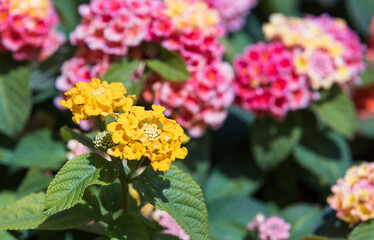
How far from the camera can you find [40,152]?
158 cm

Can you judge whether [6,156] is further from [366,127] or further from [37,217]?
[366,127]

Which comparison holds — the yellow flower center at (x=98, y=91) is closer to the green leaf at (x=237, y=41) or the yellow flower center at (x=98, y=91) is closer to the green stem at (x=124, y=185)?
the green stem at (x=124, y=185)

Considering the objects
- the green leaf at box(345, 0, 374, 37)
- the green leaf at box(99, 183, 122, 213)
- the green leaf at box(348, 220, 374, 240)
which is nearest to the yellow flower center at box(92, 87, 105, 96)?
the green leaf at box(99, 183, 122, 213)

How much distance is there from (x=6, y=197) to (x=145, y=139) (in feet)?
2.80

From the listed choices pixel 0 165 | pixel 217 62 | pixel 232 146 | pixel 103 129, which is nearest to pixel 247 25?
pixel 232 146

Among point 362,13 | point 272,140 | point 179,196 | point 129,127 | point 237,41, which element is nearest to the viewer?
point 129,127

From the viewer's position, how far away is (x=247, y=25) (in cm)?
254

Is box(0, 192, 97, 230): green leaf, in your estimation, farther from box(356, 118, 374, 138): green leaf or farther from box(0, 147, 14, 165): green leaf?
box(356, 118, 374, 138): green leaf

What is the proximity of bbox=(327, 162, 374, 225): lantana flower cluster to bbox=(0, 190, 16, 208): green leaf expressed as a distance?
0.98 m

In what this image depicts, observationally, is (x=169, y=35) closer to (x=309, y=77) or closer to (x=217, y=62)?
(x=217, y=62)

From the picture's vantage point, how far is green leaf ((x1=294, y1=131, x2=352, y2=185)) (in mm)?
1754

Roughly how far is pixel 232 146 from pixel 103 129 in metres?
1.14

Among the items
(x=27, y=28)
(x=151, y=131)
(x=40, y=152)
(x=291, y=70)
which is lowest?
(x=40, y=152)

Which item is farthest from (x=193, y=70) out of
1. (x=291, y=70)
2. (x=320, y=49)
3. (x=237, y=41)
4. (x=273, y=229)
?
(x=237, y=41)
